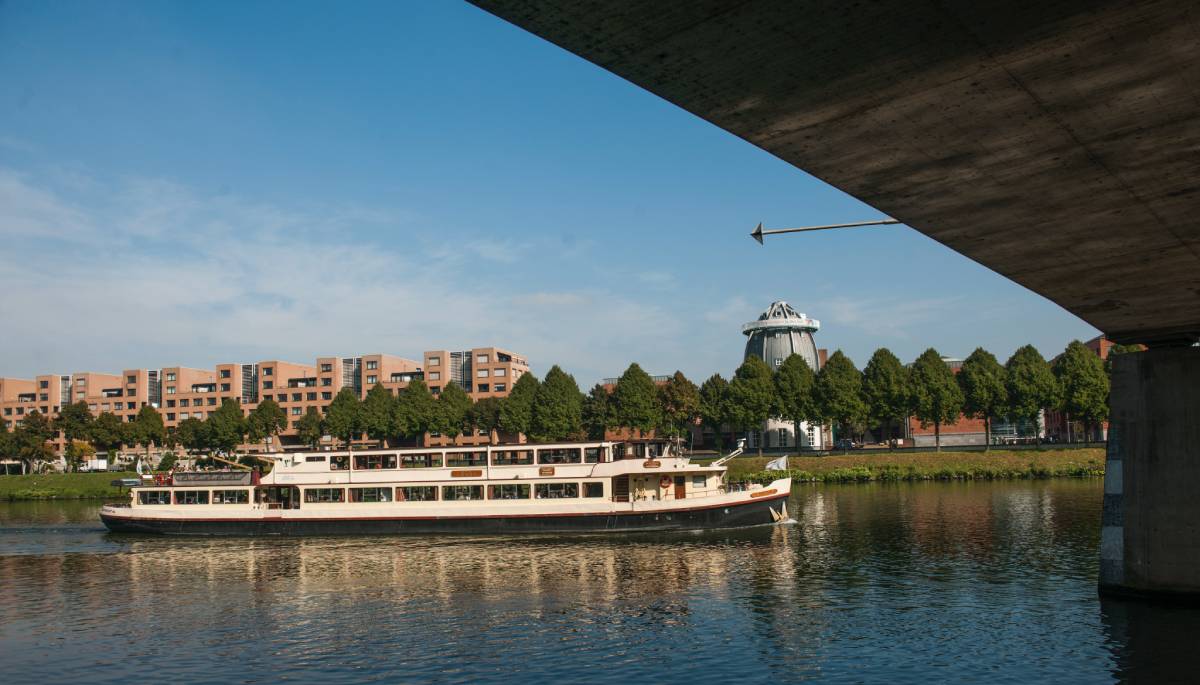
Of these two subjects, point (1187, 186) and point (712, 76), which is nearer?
point (712, 76)

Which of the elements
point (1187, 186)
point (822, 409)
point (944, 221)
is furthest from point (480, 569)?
point (822, 409)

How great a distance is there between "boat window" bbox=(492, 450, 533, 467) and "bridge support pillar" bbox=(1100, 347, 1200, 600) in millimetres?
37502

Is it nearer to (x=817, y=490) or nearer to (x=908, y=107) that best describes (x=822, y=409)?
(x=817, y=490)

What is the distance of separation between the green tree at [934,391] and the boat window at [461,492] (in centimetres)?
6854

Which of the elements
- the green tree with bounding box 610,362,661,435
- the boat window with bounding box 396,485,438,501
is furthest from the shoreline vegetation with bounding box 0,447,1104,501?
the boat window with bounding box 396,485,438,501

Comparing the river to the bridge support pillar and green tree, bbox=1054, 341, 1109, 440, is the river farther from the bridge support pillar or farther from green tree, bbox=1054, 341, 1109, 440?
green tree, bbox=1054, 341, 1109, 440

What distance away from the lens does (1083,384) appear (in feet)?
356

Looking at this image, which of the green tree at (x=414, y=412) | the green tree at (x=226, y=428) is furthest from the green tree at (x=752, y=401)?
the green tree at (x=226, y=428)

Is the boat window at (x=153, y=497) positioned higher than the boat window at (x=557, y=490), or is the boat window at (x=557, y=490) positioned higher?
the boat window at (x=557, y=490)

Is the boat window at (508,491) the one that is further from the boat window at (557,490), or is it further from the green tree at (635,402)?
the green tree at (635,402)

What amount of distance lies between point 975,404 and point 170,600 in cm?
9727

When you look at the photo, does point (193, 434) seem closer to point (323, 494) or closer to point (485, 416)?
point (485, 416)

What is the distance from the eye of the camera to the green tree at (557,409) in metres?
122

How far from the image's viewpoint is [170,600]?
40031 mm
